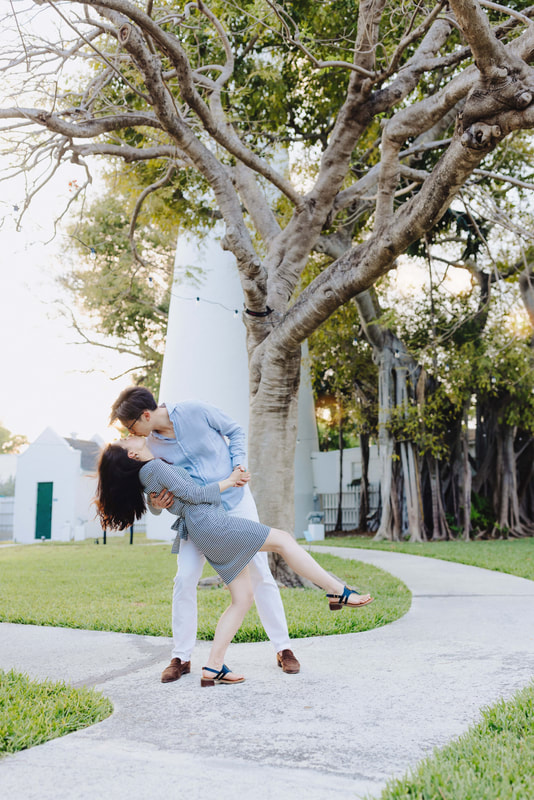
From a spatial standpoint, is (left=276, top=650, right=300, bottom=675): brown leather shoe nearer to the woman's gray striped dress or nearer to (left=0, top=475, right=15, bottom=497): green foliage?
the woman's gray striped dress

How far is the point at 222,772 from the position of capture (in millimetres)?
2102

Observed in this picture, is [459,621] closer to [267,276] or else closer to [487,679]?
[487,679]

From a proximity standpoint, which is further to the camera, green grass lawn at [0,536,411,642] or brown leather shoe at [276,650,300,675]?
green grass lawn at [0,536,411,642]

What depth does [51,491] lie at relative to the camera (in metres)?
21.5

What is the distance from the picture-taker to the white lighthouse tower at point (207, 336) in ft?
50.2

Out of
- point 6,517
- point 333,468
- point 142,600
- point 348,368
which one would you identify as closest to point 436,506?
point 348,368

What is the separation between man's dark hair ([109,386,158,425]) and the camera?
3424mm

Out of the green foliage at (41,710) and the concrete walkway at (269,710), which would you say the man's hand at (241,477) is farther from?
the green foliage at (41,710)

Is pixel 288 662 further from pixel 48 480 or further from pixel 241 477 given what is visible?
pixel 48 480

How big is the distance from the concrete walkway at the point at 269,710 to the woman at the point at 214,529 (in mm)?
318

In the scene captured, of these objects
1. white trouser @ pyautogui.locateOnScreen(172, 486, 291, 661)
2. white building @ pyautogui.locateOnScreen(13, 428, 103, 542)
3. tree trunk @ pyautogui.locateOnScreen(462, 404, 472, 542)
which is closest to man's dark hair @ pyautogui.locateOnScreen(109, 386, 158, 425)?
white trouser @ pyautogui.locateOnScreen(172, 486, 291, 661)

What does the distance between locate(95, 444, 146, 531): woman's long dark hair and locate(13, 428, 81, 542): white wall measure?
714 inches

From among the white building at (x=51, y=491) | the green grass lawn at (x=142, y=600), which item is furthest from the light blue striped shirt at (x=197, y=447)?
the white building at (x=51, y=491)

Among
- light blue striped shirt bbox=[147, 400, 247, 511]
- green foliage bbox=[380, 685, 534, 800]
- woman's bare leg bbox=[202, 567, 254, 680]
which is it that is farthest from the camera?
light blue striped shirt bbox=[147, 400, 247, 511]
